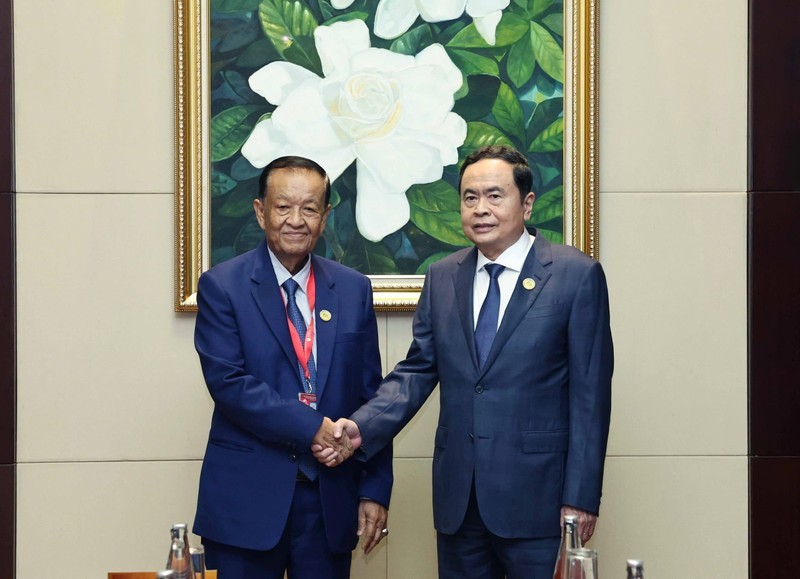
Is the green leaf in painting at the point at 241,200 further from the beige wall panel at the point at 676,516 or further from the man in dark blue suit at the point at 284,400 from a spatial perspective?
the beige wall panel at the point at 676,516

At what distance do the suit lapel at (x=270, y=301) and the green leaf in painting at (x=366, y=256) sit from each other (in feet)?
2.37

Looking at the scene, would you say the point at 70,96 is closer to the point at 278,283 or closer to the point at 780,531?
the point at 278,283

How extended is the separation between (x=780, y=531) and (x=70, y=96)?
9.71ft

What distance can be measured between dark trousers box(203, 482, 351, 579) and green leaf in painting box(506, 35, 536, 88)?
164 cm

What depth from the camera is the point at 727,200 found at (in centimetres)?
354

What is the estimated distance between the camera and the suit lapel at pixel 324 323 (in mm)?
2729

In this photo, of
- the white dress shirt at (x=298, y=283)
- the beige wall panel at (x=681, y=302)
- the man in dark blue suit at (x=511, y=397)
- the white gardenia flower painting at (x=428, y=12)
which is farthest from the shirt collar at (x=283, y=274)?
the beige wall panel at (x=681, y=302)

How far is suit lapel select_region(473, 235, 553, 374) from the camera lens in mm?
2652

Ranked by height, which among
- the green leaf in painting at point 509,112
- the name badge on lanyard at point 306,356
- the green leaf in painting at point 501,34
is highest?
the green leaf in painting at point 501,34

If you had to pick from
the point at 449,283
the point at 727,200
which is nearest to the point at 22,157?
the point at 449,283

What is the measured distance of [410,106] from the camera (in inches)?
138

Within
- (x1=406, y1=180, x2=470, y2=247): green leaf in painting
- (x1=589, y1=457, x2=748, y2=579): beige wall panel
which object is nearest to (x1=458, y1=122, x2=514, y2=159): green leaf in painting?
(x1=406, y1=180, x2=470, y2=247): green leaf in painting

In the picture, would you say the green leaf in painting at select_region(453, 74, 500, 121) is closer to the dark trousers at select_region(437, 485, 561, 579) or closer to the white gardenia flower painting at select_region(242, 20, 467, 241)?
the white gardenia flower painting at select_region(242, 20, 467, 241)

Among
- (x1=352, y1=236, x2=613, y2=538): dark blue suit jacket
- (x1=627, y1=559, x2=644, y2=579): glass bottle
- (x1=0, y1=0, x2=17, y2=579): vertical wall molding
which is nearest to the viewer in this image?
(x1=627, y1=559, x2=644, y2=579): glass bottle
